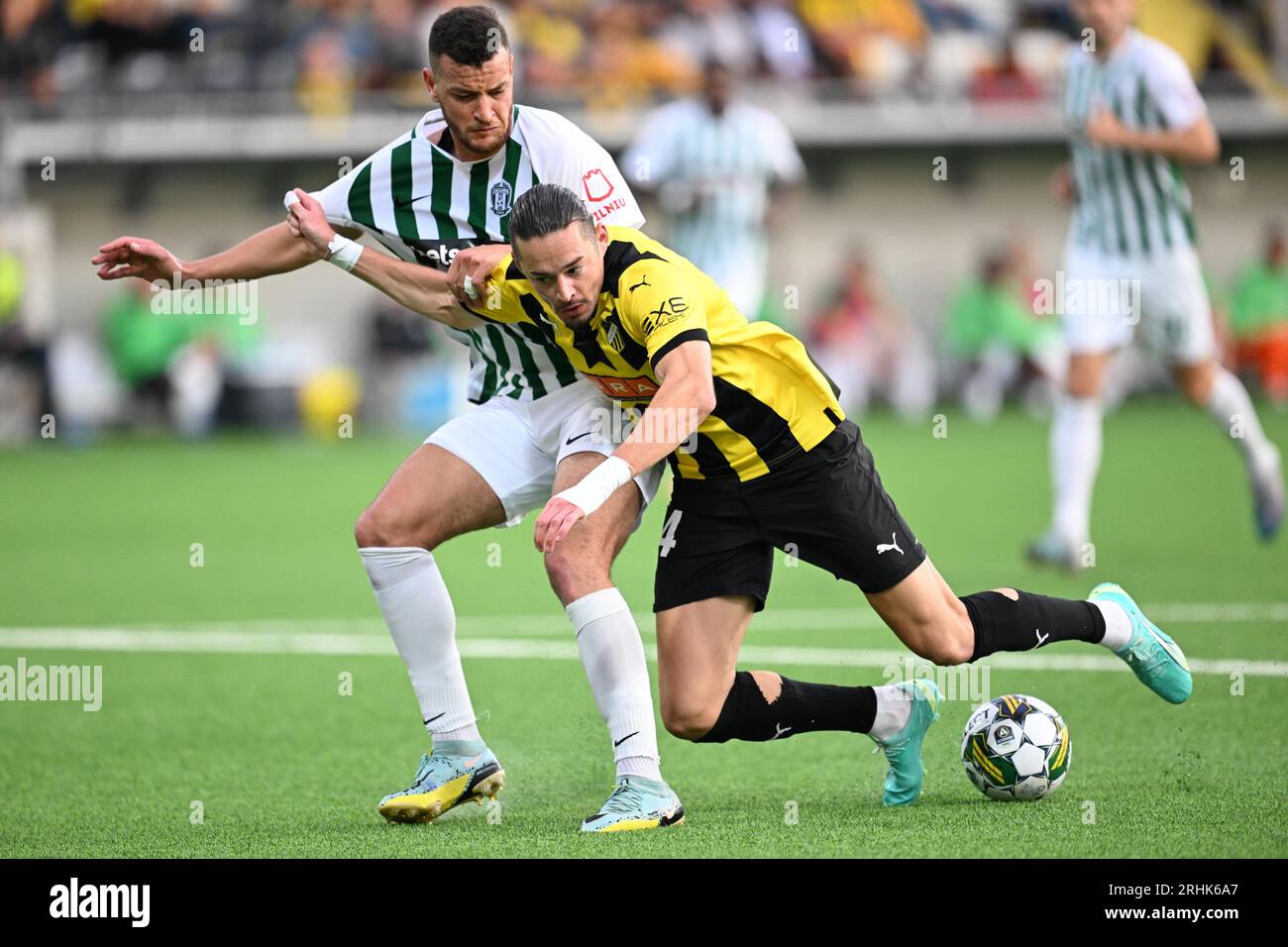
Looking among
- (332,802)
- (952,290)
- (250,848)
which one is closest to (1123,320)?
(332,802)

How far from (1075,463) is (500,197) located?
504 cm

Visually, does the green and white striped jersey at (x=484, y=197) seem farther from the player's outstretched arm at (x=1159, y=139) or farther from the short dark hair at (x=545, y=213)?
the player's outstretched arm at (x=1159, y=139)

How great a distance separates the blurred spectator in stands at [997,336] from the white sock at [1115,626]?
17.3 metres

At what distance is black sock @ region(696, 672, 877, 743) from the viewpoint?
5254mm

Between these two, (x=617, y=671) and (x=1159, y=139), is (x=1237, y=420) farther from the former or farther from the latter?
(x=617, y=671)

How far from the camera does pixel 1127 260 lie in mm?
9805

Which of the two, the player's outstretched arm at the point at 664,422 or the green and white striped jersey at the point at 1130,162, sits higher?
the green and white striped jersey at the point at 1130,162

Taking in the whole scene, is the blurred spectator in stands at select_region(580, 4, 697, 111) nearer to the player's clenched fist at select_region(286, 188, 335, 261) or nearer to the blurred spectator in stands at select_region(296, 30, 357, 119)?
the blurred spectator in stands at select_region(296, 30, 357, 119)

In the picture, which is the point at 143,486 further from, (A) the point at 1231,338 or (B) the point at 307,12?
(A) the point at 1231,338

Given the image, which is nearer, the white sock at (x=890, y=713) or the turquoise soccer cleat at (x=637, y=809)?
the turquoise soccer cleat at (x=637, y=809)

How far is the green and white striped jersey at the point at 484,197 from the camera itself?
5.48 metres

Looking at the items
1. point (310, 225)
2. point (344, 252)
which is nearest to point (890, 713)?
point (344, 252)

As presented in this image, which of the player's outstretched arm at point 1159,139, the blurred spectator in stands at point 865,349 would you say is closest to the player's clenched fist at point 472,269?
the player's outstretched arm at point 1159,139

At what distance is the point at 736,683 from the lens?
17.3 ft
